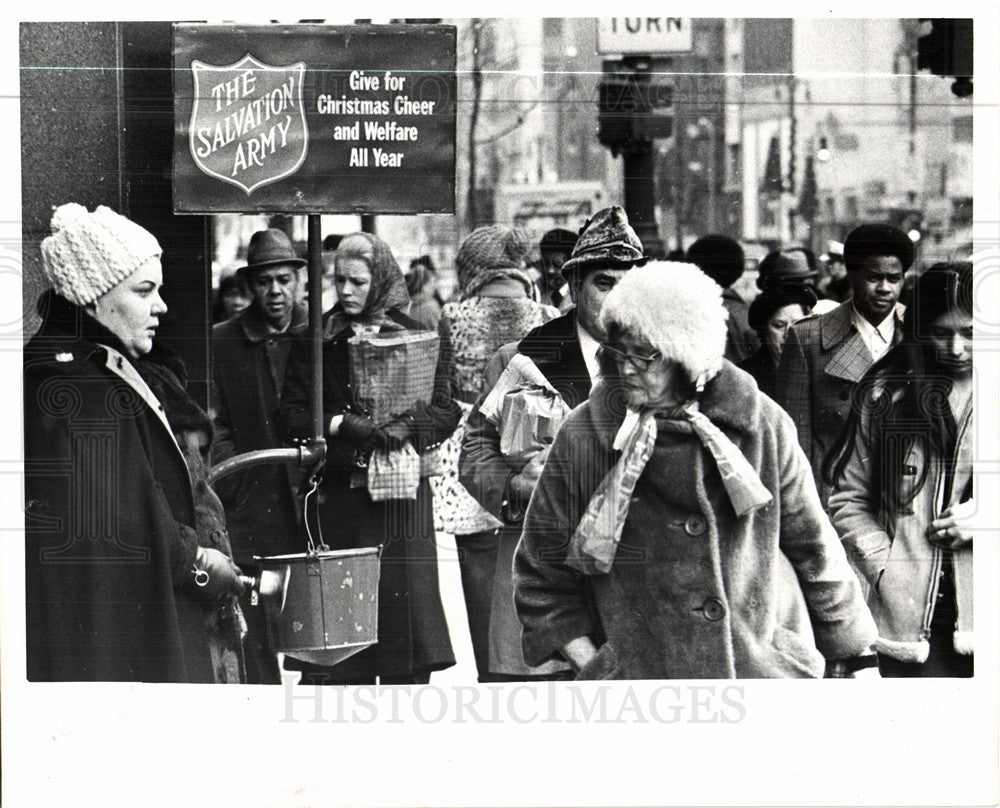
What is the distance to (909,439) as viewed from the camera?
4.92 m

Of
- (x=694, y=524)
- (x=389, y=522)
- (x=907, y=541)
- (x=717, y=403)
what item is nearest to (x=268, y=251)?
(x=389, y=522)

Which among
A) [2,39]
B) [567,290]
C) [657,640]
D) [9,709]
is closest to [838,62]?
[567,290]

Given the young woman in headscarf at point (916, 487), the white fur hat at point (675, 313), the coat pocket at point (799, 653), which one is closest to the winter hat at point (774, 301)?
the white fur hat at point (675, 313)

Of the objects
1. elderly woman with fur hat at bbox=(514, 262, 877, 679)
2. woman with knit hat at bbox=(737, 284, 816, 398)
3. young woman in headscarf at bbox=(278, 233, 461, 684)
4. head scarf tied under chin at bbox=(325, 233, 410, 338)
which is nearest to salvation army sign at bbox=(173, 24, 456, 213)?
head scarf tied under chin at bbox=(325, 233, 410, 338)

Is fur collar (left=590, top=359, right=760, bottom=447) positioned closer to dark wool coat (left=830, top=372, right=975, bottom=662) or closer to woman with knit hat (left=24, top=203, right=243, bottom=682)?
dark wool coat (left=830, top=372, right=975, bottom=662)

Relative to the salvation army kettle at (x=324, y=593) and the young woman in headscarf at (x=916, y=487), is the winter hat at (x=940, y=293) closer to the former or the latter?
the young woman in headscarf at (x=916, y=487)

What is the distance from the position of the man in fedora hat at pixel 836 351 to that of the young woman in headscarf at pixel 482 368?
845mm

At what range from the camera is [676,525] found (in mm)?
4828

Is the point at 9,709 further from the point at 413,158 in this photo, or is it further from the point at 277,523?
the point at 413,158

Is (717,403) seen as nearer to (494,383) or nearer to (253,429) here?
(494,383)

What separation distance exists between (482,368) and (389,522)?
1.99ft

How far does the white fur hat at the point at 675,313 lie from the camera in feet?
15.8

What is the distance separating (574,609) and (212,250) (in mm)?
1700

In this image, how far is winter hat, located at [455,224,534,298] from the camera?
4.80 m
